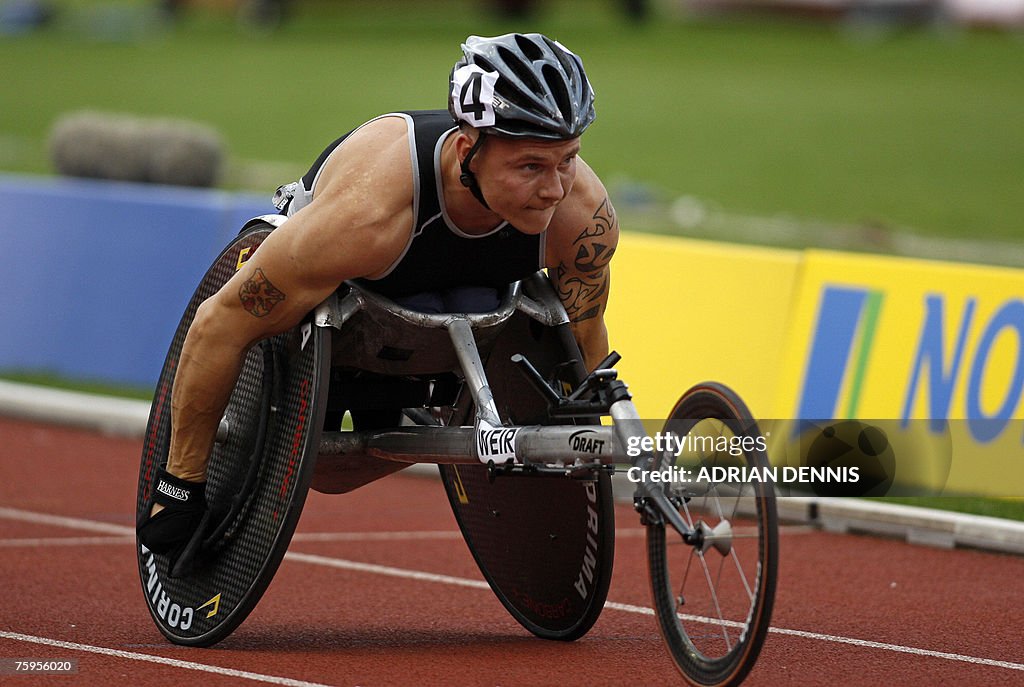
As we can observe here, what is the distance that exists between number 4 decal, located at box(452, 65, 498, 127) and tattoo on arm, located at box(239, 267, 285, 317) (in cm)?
81

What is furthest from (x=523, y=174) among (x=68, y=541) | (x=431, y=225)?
(x=68, y=541)

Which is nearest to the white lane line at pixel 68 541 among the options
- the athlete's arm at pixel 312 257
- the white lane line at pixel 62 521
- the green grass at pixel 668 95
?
the white lane line at pixel 62 521

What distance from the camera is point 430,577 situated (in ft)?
24.7

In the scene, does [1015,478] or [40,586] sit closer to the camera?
[40,586]

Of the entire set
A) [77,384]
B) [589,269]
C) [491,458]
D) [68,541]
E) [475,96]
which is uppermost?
[475,96]

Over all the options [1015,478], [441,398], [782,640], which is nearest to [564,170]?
[441,398]

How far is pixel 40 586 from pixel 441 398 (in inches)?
73.0

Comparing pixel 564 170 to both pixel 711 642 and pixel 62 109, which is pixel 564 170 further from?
pixel 62 109

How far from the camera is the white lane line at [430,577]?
6.05 m

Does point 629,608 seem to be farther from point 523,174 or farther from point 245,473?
point 523,174

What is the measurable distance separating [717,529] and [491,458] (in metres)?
0.86

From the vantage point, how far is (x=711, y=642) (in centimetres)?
516

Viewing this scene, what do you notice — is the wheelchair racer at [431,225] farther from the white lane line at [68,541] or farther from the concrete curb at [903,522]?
the concrete curb at [903,522]

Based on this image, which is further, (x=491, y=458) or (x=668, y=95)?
(x=668, y=95)
